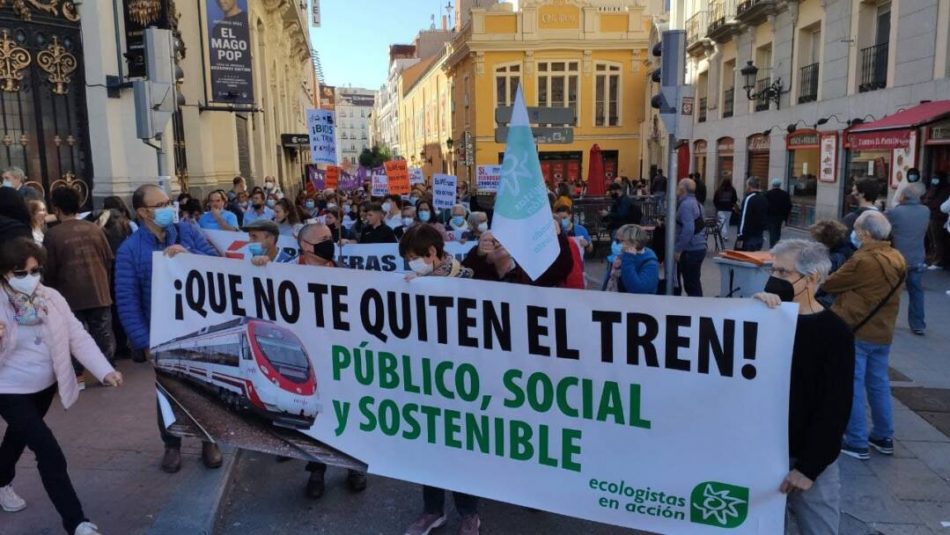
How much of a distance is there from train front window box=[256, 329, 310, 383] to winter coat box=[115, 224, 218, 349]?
1107 millimetres

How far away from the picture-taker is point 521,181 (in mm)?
3449

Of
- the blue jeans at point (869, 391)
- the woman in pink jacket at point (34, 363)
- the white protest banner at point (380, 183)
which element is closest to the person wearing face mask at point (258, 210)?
the white protest banner at point (380, 183)

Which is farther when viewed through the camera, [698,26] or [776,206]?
[698,26]

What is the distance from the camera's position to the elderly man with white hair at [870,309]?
14.9ft

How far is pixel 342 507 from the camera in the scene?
14.0ft

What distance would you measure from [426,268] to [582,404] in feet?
3.78

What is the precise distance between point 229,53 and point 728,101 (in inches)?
682

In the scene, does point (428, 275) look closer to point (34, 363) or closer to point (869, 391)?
point (34, 363)

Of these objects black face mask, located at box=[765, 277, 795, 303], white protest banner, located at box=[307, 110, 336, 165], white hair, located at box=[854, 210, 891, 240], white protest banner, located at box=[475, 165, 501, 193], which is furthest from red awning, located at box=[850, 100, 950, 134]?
black face mask, located at box=[765, 277, 795, 303]

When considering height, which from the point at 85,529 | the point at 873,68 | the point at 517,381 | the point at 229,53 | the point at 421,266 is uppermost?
the point at 229,53

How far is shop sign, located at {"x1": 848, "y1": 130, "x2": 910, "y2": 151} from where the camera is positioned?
13.2 m

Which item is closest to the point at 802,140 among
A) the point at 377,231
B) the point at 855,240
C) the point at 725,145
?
the point at 725,145

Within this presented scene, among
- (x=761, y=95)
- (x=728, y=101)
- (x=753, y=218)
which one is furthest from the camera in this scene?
(x=728, y=101)

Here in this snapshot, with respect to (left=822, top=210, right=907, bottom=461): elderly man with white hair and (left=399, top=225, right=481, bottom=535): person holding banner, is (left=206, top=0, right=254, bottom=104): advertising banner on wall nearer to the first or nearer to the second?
(left=399, top=225, right=481, bottom=535): person holding banner
